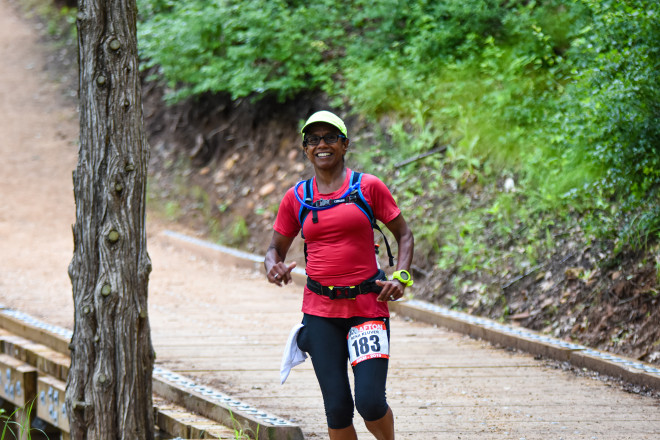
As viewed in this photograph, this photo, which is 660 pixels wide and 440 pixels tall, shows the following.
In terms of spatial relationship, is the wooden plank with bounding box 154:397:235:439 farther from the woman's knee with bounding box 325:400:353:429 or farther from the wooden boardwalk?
the woman's knee with bounding box 325:400:353:429

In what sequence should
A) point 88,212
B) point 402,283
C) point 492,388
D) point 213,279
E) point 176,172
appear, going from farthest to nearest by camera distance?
point 176,172 → point 213,279 → point 492,388 → point 88,212 → point 402,283

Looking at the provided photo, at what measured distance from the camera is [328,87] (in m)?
A: 13.9

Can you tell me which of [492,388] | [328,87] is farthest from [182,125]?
[492,388]

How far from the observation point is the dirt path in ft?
17.6

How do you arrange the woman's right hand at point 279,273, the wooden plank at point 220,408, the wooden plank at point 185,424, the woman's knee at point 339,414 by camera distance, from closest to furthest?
1. the woman's knee at point 339,414
2. the woman's right hand at point 279,273
3. the wooden plank at point 220,408
4. the wooden plank at point 185,424

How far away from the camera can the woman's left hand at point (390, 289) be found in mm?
3945

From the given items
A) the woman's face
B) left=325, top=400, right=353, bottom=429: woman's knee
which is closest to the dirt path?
left=325, top=400, right=353, bottom=429: woman's knee

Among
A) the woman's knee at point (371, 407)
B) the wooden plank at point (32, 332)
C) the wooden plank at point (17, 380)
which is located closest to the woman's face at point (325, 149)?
the woman's knee at point (371, 407)

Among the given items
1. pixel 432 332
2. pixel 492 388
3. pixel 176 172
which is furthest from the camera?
pixel 176 172

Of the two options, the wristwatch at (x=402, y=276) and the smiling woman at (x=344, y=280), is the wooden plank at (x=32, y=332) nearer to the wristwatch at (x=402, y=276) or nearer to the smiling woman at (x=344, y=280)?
the smiling woman at (x=344, y=280)

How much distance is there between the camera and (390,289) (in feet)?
13.0

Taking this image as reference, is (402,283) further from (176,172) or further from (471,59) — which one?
(176,172)

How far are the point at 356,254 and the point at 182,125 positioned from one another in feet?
47.0

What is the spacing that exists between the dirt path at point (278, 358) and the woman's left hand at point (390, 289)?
1.45 m
